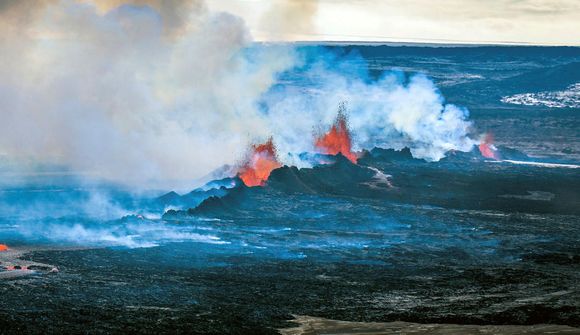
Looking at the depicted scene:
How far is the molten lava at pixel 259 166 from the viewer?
232ft

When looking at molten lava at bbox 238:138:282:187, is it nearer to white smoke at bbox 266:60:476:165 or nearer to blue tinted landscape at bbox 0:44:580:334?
blue tinted landscape at bbox 0:44:580:334

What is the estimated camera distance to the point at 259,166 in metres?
74.5

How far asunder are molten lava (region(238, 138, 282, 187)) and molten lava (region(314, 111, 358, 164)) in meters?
17.5

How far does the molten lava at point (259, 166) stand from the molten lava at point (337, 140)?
17.5 meters

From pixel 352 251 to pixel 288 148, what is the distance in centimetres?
4593

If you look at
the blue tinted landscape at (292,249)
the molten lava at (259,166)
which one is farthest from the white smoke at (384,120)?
the blue tinted landscape at (292,249)

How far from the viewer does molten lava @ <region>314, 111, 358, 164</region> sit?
308 feet

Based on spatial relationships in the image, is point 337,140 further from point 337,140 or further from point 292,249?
point 292,249

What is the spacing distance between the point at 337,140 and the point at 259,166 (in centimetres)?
2131

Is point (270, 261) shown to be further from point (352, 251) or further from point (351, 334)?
point (351, 334)

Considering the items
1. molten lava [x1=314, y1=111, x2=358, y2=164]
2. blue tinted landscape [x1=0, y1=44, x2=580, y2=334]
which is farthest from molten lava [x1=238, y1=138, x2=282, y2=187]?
molten lava [x1=314, y1=111, x2=358, y2=164]

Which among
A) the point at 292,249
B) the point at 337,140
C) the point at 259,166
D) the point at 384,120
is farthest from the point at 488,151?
the point at 292,249

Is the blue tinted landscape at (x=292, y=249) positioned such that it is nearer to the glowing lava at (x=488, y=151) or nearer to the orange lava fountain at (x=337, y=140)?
Answer: the orange lava fountain at (x=337, y=140)

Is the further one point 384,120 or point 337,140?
point 384,120
